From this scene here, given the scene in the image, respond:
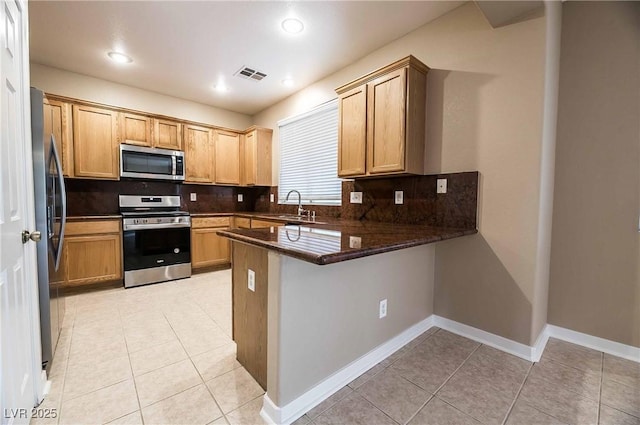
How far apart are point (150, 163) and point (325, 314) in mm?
3451

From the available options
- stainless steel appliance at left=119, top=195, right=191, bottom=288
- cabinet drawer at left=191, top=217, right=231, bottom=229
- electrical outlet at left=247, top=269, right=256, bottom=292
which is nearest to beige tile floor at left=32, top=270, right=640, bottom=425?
electrical outlet at left=247, top=269, right=256, bottom=292

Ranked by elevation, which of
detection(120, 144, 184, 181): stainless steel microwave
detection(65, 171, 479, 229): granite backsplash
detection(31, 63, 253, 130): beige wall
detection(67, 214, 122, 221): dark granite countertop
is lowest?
detection(67, 214, 122, 221): dark granite countertop

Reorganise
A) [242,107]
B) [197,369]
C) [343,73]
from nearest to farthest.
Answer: [197,369] < [343,73] < [242,107]

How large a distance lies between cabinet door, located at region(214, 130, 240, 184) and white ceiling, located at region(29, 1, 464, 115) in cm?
96

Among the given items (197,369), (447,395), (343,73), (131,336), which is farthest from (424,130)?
(131,336)

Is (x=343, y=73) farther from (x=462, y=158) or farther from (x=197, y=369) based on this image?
(x=197, y=369)

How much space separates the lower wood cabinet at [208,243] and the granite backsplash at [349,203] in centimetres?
59

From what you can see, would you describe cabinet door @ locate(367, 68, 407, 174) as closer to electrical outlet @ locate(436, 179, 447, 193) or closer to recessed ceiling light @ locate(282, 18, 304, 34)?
electrical outlet @ locate(436, 179, 447, 193)

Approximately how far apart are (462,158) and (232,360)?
7.52 feet

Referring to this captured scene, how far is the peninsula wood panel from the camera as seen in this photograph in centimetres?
150

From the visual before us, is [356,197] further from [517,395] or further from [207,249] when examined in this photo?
[207,249]

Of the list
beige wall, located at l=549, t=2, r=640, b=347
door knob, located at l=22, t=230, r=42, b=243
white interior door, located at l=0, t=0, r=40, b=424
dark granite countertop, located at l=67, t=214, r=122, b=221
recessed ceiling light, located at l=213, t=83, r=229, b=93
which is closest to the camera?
white interior door, located at l=0, t=0, r=40, b=424

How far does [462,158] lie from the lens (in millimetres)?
2182

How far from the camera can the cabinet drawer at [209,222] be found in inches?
155
